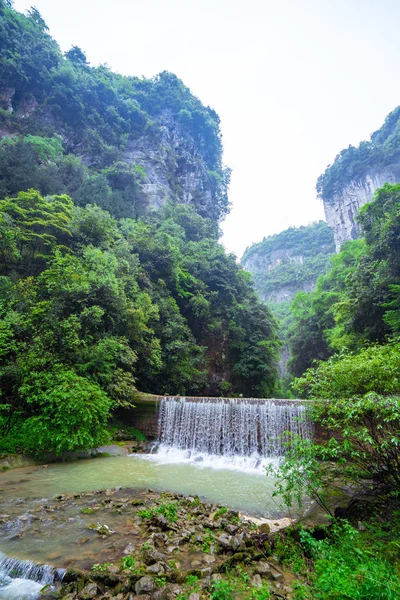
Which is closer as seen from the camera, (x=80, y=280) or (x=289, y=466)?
(x=289, y=466)

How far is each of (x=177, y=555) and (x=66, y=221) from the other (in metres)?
13.3

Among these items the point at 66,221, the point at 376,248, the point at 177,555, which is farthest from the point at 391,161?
the point at 177,555

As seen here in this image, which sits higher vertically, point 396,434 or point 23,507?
point 396,434

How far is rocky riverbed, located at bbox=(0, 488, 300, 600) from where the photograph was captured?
2451 millimetres

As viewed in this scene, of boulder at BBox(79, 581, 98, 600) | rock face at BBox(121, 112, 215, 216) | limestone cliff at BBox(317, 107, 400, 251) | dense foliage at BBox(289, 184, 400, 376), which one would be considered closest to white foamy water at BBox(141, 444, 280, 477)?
dense foliage at BBox(289, 184, 400, 376)

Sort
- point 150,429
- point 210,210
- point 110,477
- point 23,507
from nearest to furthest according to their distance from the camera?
point 23,507 < point 110,477 < point 150,429 < point 210,210

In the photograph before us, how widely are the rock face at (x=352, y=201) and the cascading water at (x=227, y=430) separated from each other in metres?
34.5

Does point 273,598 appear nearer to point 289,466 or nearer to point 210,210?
point 289,466

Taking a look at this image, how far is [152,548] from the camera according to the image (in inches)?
121

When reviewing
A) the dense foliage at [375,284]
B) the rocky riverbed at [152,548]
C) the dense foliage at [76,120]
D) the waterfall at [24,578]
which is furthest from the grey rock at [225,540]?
the dense foliage at [76,120]

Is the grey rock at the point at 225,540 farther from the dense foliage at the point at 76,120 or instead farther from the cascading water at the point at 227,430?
the dense foliage at the point at 76,120

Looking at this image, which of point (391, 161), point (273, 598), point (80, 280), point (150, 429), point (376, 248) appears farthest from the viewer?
point (391, 161)

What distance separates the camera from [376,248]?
12562 mm

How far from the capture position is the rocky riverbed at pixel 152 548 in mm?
2451
